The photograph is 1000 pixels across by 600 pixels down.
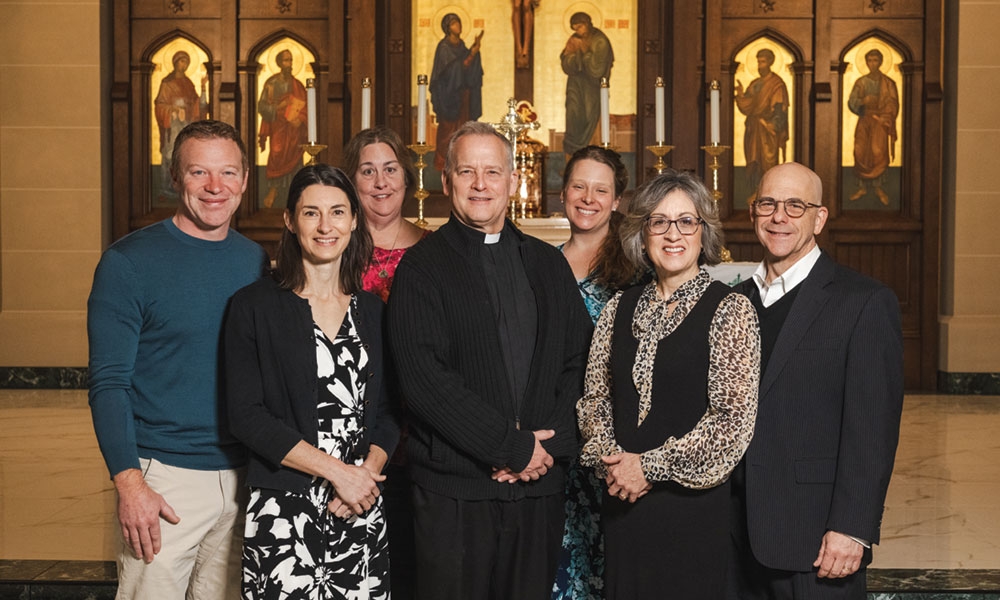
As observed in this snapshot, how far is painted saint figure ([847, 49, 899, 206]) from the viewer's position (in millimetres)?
10227

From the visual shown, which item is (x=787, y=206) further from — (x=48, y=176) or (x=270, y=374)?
(x=48, y=176)

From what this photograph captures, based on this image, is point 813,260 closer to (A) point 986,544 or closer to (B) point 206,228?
(B) point 206,228

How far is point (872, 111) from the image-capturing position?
1024cm

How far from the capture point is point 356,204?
3.05 metres

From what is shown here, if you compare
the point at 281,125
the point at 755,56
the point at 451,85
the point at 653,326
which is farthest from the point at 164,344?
the point at 755,56

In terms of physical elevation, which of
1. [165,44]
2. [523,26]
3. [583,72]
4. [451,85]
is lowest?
[451,85]

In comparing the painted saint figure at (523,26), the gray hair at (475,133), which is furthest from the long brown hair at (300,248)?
the painted saint figure at (523,26)

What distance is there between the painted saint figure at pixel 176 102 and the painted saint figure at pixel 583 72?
3.47m

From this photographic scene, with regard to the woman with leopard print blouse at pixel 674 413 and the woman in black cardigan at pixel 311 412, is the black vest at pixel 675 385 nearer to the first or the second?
the woman with leopard print blouse at pixel 674 413

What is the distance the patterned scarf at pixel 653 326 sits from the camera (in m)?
2.86

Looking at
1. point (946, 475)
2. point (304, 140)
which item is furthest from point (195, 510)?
point (304, 140)

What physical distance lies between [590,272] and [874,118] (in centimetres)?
745

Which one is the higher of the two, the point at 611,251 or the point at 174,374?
the point at 611,251

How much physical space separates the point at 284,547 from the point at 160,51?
8605 millimetres
